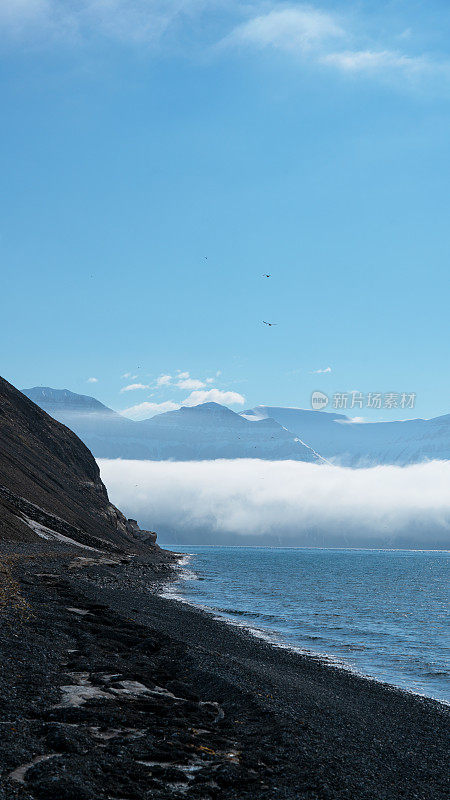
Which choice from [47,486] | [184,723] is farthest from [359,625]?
[47,486]

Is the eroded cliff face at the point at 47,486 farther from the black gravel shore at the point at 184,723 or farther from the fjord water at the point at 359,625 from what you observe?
the black gravel shore at the point at 184,723

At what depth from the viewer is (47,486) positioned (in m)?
118

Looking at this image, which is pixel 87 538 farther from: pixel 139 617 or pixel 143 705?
pixel 143 705

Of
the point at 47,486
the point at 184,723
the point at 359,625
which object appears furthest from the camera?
the point at 47,486

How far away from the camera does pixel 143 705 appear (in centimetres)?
1773

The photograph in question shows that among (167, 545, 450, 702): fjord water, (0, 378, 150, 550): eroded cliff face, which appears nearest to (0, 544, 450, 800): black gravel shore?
(167, 545, 450, 702): fjord water

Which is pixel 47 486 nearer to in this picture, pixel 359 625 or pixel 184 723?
pixel 359 625

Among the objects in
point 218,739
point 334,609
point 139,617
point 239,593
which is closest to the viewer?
point 218,739

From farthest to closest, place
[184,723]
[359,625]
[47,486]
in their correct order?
[47,486]
[359,625]
[184,723]

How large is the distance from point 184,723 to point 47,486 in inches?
4176

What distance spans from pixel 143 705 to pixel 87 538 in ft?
313

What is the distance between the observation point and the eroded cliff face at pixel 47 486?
313ft

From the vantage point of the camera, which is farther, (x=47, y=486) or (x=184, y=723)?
(x=47, y=486)

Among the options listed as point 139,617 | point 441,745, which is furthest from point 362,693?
point 139,617
